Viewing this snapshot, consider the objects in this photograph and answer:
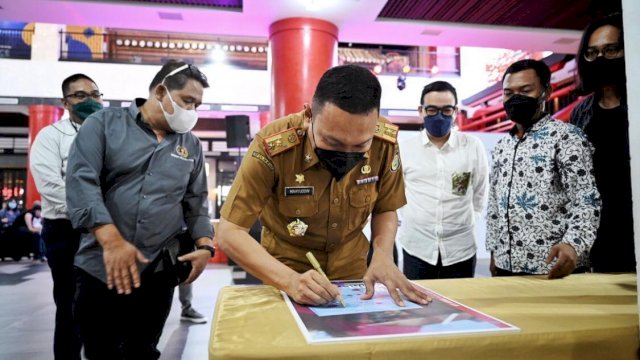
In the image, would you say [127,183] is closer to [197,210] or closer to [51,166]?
[197,210]

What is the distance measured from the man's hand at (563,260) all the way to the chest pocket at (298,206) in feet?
2.38

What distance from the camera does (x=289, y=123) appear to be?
128 centimetres

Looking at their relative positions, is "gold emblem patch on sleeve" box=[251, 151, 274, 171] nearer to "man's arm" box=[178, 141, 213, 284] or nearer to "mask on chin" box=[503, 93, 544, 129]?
"man's arm" box=[178, 141, 213, 284]

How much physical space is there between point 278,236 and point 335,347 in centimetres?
66

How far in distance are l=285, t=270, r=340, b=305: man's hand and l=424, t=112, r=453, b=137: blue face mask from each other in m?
1.41

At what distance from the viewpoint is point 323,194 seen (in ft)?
4.22

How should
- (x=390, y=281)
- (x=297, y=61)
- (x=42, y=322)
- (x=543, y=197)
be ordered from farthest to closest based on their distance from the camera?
(x=297, y=61)
(x=42, y=322)
(x=543, y=197)
(x=390, y=281)

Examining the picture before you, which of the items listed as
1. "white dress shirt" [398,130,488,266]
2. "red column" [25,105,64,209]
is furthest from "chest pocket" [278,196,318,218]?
"red column" [25,105,64,209]

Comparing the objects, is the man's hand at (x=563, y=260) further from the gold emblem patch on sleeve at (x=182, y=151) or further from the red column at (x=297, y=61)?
the red column at (x=297, y=61)

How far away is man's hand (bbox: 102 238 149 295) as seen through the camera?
51.4 inches

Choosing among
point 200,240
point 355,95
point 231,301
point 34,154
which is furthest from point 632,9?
point 34,154

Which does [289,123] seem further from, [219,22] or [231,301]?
[219,22]

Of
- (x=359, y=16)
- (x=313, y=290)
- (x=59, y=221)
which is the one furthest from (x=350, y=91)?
(x=359, y=16)

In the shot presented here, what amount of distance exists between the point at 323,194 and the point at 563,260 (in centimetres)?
73
